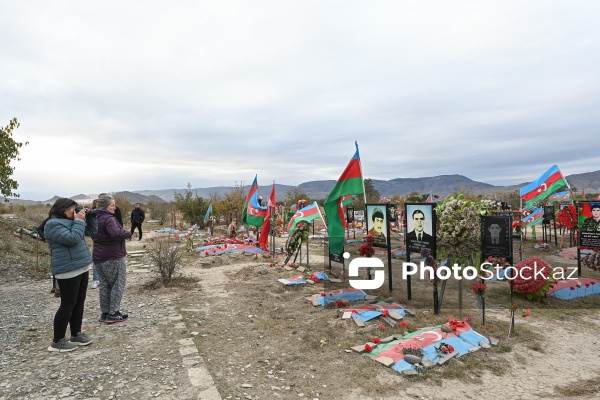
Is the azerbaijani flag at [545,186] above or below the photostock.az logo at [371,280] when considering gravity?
above

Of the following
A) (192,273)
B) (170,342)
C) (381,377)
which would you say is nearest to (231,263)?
(192,273)

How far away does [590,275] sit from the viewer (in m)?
9.37

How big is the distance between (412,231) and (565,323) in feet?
9.35

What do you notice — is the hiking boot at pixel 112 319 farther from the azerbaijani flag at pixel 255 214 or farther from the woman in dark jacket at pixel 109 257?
the azerbaijani flag at pixel 255 214

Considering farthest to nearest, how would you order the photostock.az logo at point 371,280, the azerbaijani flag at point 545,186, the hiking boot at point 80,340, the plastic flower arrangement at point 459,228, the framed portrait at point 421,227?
the azerbaijani flag at point 545,186
the photostock.az logo at point 371,280
the framed portrait at point 421,227
the plastic flower arrangement at point 459,228
the hiking boot at point 80,340

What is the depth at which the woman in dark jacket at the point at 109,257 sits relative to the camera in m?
5.21

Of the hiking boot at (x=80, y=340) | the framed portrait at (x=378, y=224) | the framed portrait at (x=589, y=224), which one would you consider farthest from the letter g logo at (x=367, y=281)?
the framed portrait at (x=589, y=224)

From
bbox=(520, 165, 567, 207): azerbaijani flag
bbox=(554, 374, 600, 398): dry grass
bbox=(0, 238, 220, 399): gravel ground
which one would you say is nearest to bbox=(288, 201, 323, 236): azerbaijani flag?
bbox=(0, 238, 220, 399): gravel ground

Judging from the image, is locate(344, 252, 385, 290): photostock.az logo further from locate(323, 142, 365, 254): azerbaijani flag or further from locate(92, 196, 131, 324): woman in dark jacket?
locate(92, 196, 131, 324): woman in dark jacket

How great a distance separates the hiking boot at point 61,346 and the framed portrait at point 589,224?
10.9 metres

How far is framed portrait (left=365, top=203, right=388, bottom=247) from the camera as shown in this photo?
7.43 m

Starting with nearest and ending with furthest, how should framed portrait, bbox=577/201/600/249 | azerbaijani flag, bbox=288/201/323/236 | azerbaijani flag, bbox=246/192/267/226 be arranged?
1. framed portrait, bbox=577/201/600/249
2. azerbaijani flag, bbox=288/201/323/236
3. azerbaijani flag, bbox=246/192/267/226

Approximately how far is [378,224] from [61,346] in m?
5.95

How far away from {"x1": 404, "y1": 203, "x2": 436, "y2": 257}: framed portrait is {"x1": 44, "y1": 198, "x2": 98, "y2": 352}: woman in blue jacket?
533cm
